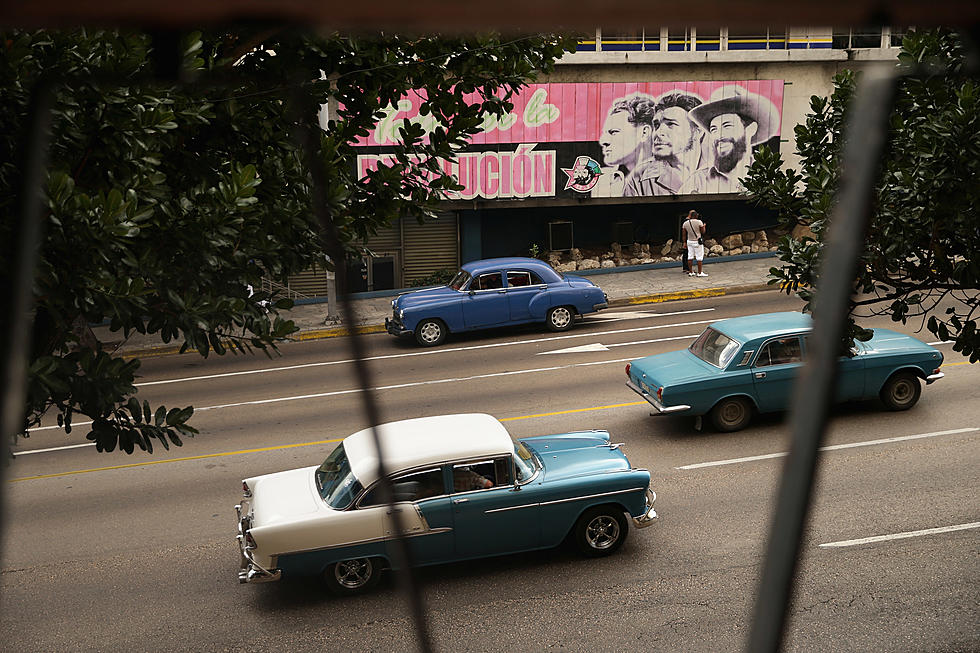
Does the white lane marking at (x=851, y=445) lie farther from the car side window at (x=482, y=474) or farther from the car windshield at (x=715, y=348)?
the car side window at (x=482, y=474)

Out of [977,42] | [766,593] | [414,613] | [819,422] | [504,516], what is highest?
[977,42]

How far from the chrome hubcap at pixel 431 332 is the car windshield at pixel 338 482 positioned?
8342 mm

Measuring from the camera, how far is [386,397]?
1394cm

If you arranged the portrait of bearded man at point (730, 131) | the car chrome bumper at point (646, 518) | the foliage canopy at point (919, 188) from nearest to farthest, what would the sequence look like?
1. the foliage canopy at point (919, 188)
2. the car chrome bumper at point (646, 518)
3. the portrait of bearded man at point (730, 131)

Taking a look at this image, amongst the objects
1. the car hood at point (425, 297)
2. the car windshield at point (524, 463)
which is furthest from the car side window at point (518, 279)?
the car windshield at point (524, 463)

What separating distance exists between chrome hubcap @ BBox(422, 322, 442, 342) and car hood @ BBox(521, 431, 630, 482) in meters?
7.91

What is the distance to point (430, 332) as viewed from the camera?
17016 mm

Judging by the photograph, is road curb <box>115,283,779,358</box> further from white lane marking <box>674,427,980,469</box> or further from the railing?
white lane marking <box>674,427,980,469</box>

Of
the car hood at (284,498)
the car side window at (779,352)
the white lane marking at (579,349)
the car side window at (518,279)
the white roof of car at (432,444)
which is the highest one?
the car side window at (518,279)

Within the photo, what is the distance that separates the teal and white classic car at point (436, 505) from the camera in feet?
25.0

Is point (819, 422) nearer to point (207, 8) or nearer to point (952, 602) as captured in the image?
point (207, 8)

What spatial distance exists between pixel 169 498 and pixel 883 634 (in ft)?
24.7

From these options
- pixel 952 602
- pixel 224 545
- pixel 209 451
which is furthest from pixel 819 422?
pixel 209 451

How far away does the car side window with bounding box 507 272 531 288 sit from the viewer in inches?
675
